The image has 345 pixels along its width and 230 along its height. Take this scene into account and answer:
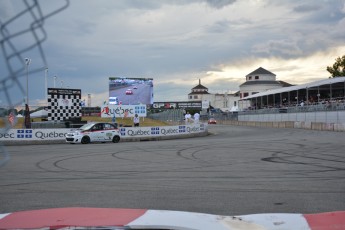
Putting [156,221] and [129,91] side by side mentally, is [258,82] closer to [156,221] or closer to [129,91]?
[129,91]

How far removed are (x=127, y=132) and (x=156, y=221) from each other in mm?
26204

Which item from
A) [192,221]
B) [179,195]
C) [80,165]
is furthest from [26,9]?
[80,165]

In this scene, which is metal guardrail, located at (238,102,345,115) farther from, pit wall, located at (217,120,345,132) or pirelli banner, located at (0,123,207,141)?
pirelli banner, located at (0,123,207,141)

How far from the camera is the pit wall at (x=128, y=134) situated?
2591 cm

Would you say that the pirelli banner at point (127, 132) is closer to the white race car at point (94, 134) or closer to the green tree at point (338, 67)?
the white race car at point (94, 134)

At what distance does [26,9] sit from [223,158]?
44.2 ft

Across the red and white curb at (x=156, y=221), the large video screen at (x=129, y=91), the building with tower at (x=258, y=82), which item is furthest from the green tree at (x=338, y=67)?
the red and white curb at (x=156, y=221)

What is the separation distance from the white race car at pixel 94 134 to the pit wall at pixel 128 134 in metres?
1.28

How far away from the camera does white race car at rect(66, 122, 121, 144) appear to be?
85.5 feet

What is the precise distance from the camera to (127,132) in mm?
29844

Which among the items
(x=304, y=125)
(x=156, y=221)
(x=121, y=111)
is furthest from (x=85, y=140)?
(x=304, y=125)

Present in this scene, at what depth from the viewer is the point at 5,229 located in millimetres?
3582

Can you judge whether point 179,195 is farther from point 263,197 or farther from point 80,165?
point 80,165

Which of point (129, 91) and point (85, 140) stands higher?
point (129, 91)
